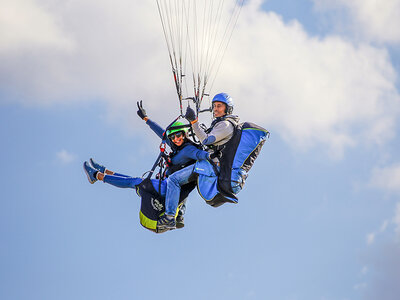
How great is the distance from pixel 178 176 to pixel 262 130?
65.8 inches

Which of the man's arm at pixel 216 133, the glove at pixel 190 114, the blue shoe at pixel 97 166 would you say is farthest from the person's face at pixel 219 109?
the blue shoe at pixel 97 166

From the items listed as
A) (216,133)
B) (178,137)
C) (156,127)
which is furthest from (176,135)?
(216,133)

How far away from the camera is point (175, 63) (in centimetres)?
1741

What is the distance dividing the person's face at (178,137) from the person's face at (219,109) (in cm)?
69

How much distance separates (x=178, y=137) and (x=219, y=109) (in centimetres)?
89

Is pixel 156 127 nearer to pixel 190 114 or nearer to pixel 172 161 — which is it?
pixel 172 161

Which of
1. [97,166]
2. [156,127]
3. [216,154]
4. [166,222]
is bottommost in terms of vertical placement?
[166,222]

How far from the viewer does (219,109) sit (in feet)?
55.0

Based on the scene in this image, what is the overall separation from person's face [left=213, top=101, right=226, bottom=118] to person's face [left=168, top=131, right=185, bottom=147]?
2.28 ft

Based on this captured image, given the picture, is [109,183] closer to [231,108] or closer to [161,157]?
[161,157]

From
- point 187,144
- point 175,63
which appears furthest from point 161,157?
point 175,63

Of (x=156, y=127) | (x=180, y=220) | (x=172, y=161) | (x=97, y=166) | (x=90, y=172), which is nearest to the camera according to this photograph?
(x=172, y=161)

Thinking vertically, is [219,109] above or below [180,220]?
above

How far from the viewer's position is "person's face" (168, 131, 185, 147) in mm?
16844
